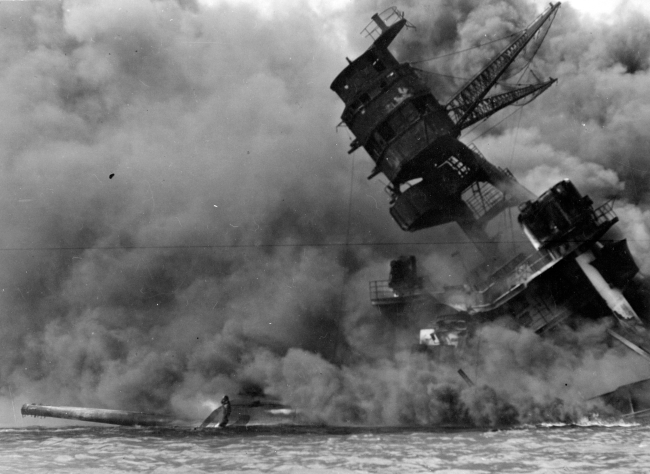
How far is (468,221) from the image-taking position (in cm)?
2064

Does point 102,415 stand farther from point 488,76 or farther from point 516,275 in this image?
point 488,76

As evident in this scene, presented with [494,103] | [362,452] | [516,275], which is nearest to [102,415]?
[362,452]

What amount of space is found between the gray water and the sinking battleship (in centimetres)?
416

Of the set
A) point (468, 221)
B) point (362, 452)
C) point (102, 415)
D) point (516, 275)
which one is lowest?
point (362, 452)

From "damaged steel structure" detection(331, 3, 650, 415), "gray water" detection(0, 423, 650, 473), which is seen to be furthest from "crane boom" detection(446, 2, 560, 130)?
"gray water" detection(0, 423, 650, 473)

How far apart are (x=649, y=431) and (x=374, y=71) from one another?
13.7 metres

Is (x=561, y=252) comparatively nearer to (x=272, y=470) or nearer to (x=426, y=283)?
(x=426, y=283)

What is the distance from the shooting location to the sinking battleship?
51.8ft

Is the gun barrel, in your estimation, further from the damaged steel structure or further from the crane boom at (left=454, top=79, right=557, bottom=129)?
the crane boom at (left=454, top=79, right=557, bottom=129)

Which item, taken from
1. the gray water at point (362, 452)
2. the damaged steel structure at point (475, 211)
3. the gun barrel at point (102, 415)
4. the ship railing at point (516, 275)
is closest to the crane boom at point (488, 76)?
the damaged steel structure at point (475, 211)

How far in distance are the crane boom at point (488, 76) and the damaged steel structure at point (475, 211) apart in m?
0.04

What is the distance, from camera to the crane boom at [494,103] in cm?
1917

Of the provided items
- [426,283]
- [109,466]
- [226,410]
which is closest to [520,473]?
[109,466]

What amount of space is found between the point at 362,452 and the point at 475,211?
43.7ft
